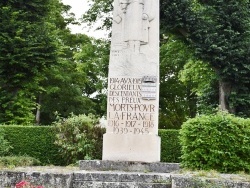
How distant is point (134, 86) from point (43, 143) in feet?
21.9

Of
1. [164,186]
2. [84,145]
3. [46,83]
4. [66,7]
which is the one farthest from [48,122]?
[164,186]

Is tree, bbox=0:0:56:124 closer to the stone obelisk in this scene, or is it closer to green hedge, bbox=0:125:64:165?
green hedge, bbox=0:125:64:165

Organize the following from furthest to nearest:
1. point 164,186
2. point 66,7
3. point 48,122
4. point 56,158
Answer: point 66,7 → point 48,122 → point 56,158 → point 164,186

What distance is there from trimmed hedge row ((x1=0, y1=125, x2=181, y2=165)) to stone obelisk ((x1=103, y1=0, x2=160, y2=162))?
18.9 ft

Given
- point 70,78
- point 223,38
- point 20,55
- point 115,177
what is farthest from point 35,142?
point 70,78

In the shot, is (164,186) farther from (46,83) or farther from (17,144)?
(46,83)

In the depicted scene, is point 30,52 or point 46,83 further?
point 46,83

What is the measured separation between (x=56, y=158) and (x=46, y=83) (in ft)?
53.3

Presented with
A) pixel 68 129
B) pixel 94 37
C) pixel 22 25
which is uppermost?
pixel 94 37

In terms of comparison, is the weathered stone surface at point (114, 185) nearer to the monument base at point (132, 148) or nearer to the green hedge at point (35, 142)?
the monument base at point (132, 148)

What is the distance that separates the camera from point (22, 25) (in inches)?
866

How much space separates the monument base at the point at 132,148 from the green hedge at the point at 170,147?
573 centimetres

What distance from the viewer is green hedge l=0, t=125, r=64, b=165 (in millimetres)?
15992

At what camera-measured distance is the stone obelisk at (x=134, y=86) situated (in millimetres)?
10367
